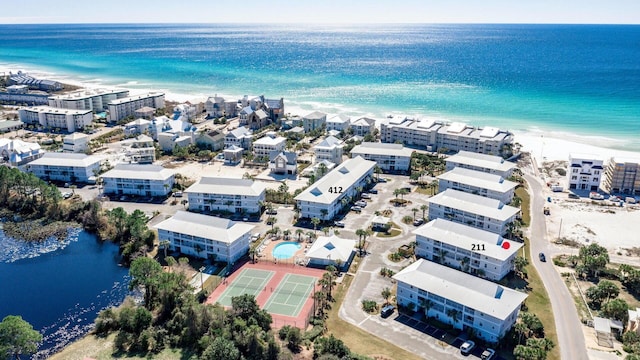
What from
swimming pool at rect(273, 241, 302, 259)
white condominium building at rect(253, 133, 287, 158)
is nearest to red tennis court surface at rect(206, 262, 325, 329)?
swimming pool at rect(273, 241, 302, 259)

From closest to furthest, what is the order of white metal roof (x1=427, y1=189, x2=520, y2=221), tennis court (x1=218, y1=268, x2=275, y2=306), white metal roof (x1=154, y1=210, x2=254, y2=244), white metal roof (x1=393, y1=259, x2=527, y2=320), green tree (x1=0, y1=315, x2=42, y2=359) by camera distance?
green tree (x1=0, y1=315, x2=42, y2=359), white metal roof (x1=393, y1=259, x2=527, y2=320), tennis court (x1=218, y1=268, x2=275, y2=306), white metal roof (x1=154, y1=210, x2=254, y2=244), white metal roof (x1=427, y1=189, x2=520, y2=221)

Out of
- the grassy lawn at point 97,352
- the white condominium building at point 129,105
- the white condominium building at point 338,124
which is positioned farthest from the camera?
the white condominium building at point 129,105

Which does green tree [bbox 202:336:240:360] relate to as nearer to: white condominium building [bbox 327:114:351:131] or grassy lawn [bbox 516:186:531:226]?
grassy lawn [bbox 516:186:531:226]

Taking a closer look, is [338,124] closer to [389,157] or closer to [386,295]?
[389,157]

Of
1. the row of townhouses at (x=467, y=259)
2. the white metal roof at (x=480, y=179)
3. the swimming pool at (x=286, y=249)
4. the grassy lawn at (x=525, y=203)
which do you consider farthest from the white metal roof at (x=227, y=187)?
the grassy lawn at (x=525, y=203)


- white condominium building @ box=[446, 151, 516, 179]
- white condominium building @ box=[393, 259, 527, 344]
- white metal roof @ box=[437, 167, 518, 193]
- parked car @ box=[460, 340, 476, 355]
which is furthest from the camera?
white condominium building @ box=[446, 151, 516, 179]

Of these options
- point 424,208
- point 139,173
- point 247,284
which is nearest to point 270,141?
point 139,173

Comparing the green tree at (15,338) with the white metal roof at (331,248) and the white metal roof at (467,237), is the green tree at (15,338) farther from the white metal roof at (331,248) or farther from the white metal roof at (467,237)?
the white metal roof at (467,237)

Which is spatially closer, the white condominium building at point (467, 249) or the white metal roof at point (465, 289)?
the white metal roof at point (465, 289)
